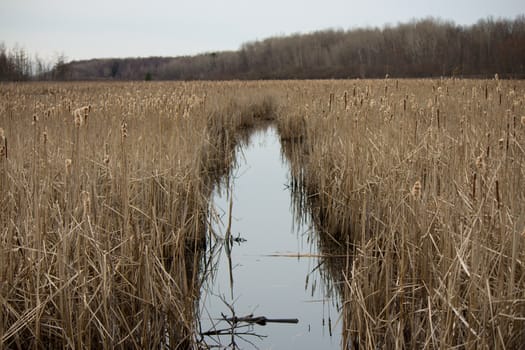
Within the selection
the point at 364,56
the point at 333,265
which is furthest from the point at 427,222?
the point at 364,56

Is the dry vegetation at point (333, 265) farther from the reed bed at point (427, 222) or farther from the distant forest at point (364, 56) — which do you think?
the distant forest at point (364, 56)

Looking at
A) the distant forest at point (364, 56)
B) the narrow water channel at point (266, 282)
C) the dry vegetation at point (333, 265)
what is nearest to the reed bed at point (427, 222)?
the dry vegetation at point (333, 265)

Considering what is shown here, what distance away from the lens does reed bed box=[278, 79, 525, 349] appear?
1.95 meters

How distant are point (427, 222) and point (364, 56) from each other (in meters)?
52.7

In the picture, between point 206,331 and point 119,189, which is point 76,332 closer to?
point 206,331

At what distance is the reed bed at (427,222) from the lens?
6.41ft

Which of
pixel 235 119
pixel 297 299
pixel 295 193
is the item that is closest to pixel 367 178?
pixel 297 299

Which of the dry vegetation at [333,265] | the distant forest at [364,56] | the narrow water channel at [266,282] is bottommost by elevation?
the narrow water channel at [266,282]

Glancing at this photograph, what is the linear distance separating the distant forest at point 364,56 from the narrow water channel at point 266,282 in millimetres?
24807

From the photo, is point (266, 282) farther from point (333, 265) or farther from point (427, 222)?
point (427, 222)

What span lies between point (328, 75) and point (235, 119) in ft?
130

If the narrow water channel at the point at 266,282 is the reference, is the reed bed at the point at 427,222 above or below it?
above

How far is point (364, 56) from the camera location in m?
52.7

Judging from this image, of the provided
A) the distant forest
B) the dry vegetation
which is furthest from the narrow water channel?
the distant forest
